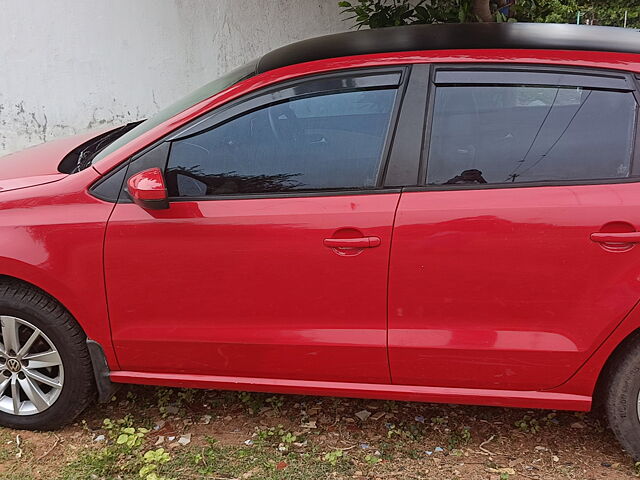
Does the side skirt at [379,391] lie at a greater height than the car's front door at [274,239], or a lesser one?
lesser

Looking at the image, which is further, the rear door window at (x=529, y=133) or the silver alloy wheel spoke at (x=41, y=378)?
the silver alloy wheel spoke at (x=41, y=378)

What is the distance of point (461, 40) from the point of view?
2.75 meters

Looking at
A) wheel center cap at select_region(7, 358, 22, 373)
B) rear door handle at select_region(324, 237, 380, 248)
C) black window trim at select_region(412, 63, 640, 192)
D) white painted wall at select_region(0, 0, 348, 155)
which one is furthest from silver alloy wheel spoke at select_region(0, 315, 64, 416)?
white painted wall at select_region(0, 0, 348, 155)

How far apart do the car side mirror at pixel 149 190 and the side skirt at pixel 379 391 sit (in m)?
0.79

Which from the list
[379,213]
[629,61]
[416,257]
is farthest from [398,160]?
[629,61]

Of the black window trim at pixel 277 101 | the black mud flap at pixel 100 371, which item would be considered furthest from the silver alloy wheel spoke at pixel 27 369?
the black window trim at pixel 277 101

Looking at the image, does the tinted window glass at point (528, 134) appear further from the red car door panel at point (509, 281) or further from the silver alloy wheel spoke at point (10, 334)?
the silver alloy wheel spoke at point (10, 334)

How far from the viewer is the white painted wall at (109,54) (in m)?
6.38

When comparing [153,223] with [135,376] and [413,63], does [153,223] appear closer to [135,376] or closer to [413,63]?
[135,376]

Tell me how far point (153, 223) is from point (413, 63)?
4.13 feet

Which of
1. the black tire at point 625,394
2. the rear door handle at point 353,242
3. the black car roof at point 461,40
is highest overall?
the black car roof at point 461,40

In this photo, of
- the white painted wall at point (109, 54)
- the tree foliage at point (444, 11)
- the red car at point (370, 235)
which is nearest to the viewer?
the red car at point (370, 235)

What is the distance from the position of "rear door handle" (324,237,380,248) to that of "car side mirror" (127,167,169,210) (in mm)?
692

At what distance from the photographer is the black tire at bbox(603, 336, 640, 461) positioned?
8.32 feet
